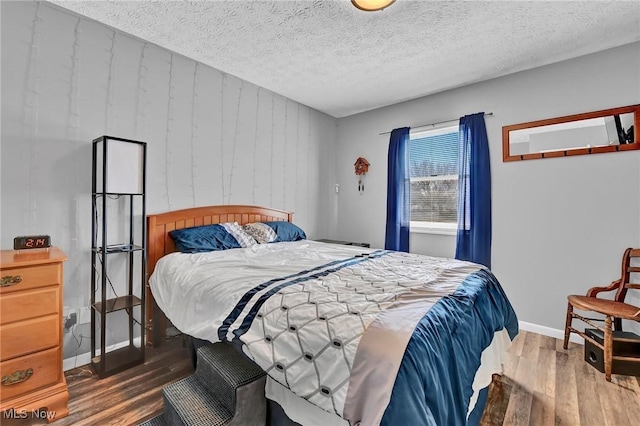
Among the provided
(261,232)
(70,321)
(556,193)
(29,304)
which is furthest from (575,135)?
(70,321)

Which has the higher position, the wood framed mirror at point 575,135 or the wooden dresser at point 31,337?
the wood framed mirror at point 575,135

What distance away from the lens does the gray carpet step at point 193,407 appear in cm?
132

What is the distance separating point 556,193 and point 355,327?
278 centimetres

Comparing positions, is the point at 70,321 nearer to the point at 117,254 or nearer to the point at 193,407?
the point at 117,254

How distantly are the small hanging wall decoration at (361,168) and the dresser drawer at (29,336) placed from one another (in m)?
3.55

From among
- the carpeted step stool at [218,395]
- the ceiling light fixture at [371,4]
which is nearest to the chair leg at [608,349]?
the carpeted step stool at [218,395]

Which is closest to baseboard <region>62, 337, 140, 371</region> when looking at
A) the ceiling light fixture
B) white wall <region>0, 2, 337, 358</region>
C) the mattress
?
white wall <region>0, 2, 337, 358</region>

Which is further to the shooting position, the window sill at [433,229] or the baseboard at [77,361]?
the window sill at [433,229]

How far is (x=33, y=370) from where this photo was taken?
1580 mm

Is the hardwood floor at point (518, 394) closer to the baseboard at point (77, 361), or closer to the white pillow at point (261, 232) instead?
the baseboard at point (77, 361)

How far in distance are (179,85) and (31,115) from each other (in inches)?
44.6

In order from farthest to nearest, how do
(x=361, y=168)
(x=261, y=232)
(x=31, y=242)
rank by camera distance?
(x=361, y=168) → (x=261, y=232) → (x=31, y=242)

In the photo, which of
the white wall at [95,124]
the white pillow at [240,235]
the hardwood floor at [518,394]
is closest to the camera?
the hardwood floor at [518,394]

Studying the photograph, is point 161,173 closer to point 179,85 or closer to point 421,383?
point 179,85
